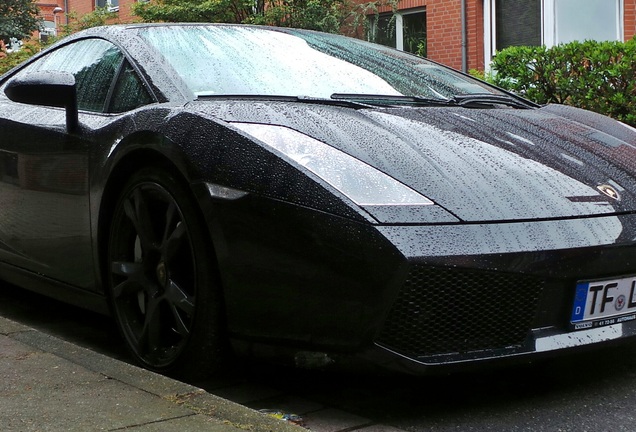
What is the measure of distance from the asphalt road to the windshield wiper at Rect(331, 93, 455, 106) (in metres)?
0.94

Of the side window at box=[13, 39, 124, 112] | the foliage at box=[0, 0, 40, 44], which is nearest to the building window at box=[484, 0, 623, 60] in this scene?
the side window at box=[13, 39, 124, 112]

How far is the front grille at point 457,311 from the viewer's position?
256 cm

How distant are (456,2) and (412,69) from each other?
10071mm

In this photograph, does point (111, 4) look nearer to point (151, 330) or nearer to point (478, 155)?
point (151, 330)

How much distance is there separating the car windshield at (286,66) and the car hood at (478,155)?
0.87ft

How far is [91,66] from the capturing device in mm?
4043

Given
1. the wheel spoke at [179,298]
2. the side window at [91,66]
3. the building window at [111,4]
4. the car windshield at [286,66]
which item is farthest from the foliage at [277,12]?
the wheel spoke at [179,298]

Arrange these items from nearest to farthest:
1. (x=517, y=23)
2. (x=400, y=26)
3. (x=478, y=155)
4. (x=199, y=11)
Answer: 1. (x=478, y=155)
2. (x=517, y=23)
3. (x=199, y=11)
4. (x=400, y=26)

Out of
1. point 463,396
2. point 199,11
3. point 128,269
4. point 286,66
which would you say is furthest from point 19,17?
point 463,396

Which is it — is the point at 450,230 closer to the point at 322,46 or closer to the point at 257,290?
the point at 257,290

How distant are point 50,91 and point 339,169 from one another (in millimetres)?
1409

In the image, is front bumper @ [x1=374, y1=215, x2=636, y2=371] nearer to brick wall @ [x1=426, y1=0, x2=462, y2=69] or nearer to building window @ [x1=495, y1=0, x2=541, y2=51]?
building window @ [x1=495, y1=0, x2=541, y2=51]

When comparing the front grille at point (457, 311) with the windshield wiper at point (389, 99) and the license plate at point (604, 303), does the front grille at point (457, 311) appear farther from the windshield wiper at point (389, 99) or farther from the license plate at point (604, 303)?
the windshield wiper at point (389, 99)

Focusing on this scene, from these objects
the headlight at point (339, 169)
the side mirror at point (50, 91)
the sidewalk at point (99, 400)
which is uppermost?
the side mirror at point (50, 91)
